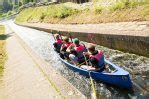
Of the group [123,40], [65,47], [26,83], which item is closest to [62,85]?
[26,83]

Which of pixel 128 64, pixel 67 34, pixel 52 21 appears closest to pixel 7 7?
pixel 52 21

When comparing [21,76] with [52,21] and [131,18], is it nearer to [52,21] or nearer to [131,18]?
[131,18]

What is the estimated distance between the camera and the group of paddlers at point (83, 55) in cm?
1196

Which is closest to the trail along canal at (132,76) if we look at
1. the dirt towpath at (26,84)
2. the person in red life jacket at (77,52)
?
the person in red life jacket at (77,52)

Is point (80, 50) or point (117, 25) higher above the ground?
point (117, 25)

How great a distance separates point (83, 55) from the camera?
14.4m

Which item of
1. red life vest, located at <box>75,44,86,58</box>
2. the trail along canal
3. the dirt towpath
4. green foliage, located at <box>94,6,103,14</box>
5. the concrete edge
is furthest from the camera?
green foliage, located at <box>94,6,103,14</box>

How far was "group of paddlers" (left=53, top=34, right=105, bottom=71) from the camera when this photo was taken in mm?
11961

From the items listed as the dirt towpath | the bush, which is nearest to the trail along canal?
the dirt towpath

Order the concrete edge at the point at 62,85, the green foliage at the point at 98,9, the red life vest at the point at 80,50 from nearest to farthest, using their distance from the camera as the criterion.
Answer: the concrete edge at the point at 62,85, the red life vest at the point at 80,50, the green foliage at the point at 98,9

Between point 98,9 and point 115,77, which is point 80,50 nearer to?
point 115,77

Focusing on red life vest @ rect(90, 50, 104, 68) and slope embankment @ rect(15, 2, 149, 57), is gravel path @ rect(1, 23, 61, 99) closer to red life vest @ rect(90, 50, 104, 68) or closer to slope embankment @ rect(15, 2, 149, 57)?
red life vest @ rect(90, 50, 104, 68)

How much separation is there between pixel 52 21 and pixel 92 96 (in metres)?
28.3

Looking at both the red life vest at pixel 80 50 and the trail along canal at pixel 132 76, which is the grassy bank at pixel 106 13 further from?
the red life vest at pixel 80 50
